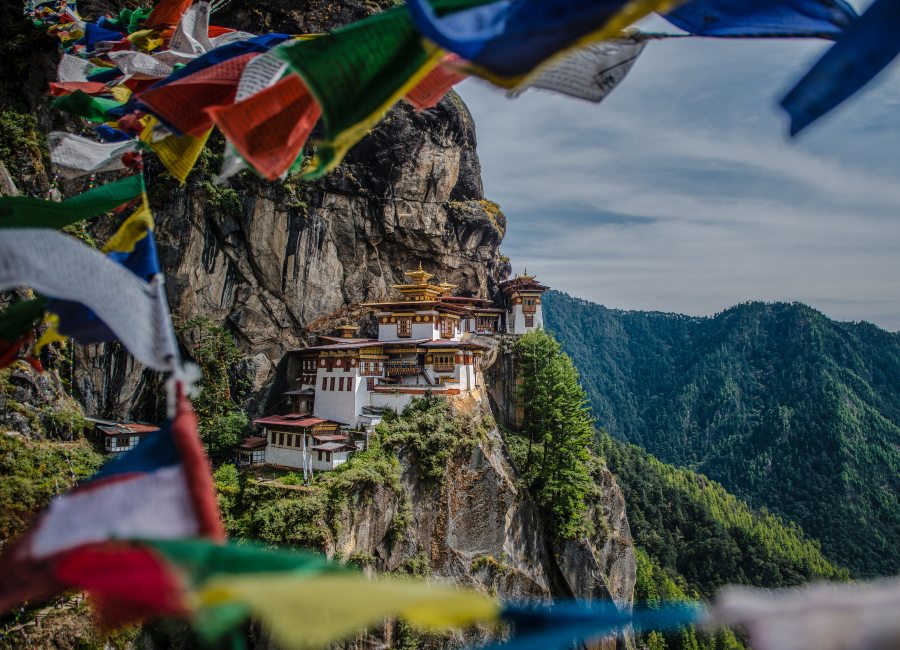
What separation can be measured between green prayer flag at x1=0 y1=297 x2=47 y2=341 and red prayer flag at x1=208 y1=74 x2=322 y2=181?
1.59 metres

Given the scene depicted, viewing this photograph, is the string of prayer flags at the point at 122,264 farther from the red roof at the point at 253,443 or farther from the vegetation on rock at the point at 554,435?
the vegetation on rock at the point at 554,435

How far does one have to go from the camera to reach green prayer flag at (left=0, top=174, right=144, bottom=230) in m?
2.85

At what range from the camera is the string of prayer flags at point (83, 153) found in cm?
404

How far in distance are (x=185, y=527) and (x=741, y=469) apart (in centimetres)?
11500

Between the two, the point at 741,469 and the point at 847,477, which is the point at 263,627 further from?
the point at 741,469

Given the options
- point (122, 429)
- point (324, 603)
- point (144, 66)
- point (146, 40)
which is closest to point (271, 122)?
point (324, 603)

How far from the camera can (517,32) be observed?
189cm

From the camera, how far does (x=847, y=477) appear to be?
80.5m

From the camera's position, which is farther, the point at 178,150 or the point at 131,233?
the point at 178,150

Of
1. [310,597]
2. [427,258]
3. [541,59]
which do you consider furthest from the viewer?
[427,258]

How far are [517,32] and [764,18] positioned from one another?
160cm

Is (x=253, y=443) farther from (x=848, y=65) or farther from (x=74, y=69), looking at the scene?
(x=848, y=65)

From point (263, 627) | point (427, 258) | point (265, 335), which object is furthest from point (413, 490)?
point (427, 258)

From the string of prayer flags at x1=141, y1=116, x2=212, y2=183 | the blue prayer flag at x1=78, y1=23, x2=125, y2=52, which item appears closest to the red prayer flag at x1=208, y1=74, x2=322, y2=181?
the string of prayer flags at x1=141, y1=116, x2=212, y2=183
